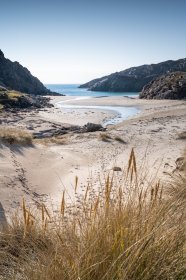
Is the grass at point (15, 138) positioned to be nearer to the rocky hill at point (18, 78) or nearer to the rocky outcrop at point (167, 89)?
the rocky outcrop at point (167, 89)

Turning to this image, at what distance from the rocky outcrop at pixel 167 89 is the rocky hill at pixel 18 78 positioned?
26010 millimetres

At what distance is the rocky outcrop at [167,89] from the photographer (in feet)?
165

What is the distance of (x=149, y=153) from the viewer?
13695mm

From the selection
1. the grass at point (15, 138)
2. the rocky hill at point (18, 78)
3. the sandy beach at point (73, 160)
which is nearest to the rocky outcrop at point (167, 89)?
the rocky hill at point (18, 78)

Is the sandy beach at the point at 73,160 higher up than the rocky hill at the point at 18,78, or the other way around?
the rocky hill at the point at 18,78

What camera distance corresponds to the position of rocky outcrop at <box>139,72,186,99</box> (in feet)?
165

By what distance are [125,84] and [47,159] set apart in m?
89.7

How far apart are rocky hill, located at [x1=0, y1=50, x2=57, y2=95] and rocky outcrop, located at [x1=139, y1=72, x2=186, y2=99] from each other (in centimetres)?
2601

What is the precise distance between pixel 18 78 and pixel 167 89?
35.6m

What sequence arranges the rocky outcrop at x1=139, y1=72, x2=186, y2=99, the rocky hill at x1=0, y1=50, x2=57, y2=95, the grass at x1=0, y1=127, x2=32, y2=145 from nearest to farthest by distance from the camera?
the grass at x1=0, y1=127, x2=32, y2=145 → the rocky outcrop at x1=139, y1=72, x2=186, y2=99 → the rocky hill at x1=0, y1=50, x2=57, y2=95

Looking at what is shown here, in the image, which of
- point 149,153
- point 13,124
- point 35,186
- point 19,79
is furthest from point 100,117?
point 19,79

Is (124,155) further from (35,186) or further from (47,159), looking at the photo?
(35,186)

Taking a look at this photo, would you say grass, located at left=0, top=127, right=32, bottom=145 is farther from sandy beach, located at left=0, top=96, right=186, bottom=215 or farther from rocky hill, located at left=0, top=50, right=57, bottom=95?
rocky hill, located at left=0, top=50, right=57, bottom=95

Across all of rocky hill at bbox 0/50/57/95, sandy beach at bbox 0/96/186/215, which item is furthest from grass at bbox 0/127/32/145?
rocky hill at bbox 0/50/57/95
